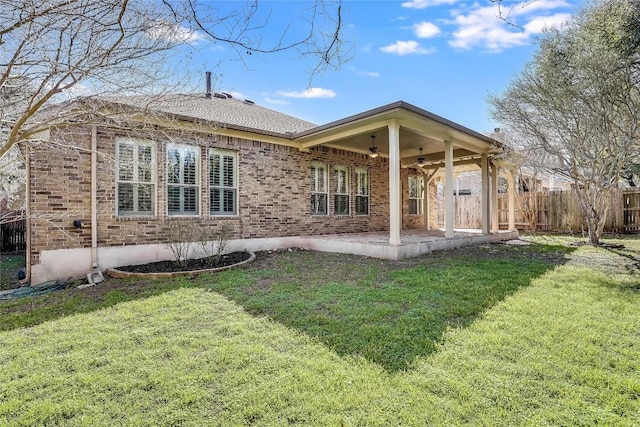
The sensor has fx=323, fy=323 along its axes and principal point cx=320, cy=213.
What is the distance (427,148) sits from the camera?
11.6 meters

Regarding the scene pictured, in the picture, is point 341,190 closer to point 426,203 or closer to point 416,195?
point 416,195

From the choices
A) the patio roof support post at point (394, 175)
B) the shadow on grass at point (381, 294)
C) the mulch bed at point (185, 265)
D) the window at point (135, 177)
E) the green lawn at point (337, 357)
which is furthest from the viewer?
the patio roof support post at point (394, 175)

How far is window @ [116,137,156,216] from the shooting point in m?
7.08

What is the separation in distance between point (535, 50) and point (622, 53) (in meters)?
2.66

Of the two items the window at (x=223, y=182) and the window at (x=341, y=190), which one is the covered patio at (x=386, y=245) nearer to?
the window at (x=341, y=190)

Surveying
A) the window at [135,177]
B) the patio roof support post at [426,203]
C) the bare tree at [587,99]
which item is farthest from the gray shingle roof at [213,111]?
the patio roof support post at [426,203]

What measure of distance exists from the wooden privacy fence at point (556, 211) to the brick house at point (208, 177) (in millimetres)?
4780

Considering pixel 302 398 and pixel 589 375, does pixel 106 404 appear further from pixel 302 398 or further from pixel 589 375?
pixel 589 375

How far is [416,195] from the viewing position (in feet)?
48.9

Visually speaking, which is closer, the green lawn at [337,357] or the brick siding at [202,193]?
the green lawn at [337,357]

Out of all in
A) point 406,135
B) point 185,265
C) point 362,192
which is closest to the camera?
point 185,265

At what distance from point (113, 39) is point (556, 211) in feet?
57.1

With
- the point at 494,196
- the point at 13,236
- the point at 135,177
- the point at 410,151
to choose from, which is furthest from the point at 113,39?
the point at 494,196

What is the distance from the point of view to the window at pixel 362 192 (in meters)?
11.9
